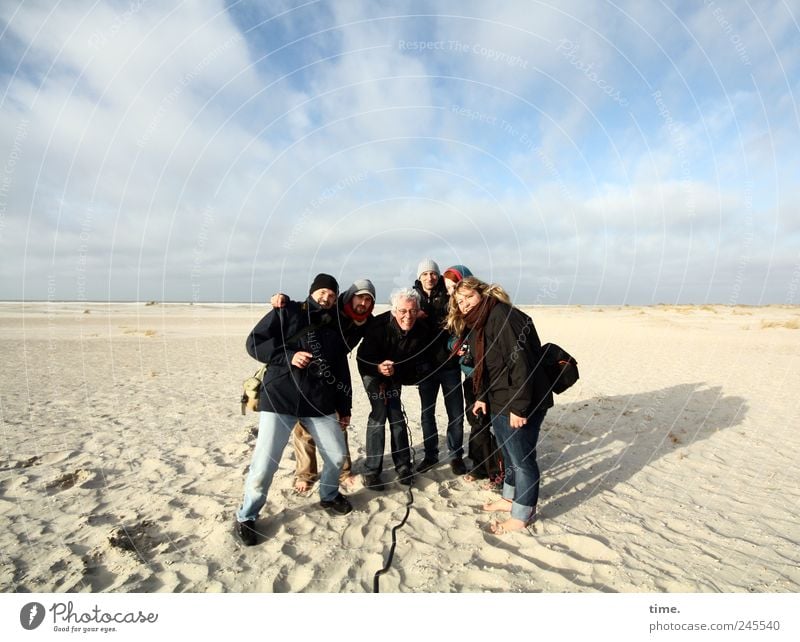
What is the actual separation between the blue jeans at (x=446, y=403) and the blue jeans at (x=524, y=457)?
1.18m

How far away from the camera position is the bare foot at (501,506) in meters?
4.67

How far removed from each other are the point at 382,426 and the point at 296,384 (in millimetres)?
1641

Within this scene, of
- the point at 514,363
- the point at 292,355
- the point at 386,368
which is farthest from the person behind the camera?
the point at 386,368

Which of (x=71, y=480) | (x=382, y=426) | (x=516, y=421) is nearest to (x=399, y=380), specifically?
(x=382, y=426)

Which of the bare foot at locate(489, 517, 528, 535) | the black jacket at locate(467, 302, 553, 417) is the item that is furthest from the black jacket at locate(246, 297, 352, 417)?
the bare foot at locate(489, 517, 528, 535)

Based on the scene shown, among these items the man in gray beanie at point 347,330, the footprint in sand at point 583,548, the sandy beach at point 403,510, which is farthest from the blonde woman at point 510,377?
the man in gray beanie at point 347,330

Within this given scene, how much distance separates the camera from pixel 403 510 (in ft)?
15.6

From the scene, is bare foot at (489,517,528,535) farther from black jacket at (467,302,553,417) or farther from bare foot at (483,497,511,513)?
black jacket at (467,302,553,417)

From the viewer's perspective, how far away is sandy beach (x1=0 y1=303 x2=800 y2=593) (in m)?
3.62

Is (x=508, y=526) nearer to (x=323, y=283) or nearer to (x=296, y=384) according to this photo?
(x=296, y=384)

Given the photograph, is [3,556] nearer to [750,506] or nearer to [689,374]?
[750,506]
